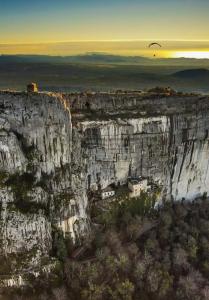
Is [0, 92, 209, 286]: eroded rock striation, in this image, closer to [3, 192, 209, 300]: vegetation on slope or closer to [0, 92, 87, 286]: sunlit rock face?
[0, 92, 87, 286]: sunlit rock face

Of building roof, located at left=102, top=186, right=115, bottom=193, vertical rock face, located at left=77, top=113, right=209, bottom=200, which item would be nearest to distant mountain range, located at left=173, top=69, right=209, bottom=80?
vertical rock face, located at left=77, top=113, right=209, bottom=200

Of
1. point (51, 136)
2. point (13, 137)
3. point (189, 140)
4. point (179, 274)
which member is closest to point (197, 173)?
point (189, 140)

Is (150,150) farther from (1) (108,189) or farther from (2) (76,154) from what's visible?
(2) (76,154)

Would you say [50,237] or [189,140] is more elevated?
[189,140]

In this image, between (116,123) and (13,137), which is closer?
(13,137)

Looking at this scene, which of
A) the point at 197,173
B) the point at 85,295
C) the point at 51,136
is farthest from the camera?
the point at 197,173

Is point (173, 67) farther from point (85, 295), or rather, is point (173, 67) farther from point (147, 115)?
point (85, 295)

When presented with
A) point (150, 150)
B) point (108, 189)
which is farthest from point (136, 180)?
point (150, 150)

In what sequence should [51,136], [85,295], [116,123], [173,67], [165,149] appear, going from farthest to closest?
[173,67] < [165,149] < [116,123] < [51,136] < [85,295]
